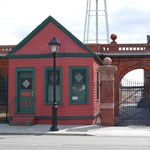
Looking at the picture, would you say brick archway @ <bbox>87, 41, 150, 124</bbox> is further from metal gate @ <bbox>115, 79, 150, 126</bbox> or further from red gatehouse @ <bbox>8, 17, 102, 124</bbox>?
red gatehouse @ <bbox>8, 17, 102, 124</bbox>

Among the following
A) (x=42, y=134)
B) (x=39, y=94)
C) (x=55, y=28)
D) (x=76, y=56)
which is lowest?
(x=42, y=134)

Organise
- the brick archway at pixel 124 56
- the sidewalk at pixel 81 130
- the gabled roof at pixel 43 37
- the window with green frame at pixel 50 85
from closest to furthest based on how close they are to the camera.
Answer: the sidewalk at pixel 81 130, the window with green frame at pixel 50 85, the gabled roof at pixel 43 37, the brick archway at pixel 124 56

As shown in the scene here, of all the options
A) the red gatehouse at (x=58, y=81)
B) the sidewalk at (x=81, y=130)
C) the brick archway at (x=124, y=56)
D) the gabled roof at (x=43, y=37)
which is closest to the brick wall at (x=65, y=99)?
the red gatehouse at (x=58, y=81)

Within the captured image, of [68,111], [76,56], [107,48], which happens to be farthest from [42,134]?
[107,48]

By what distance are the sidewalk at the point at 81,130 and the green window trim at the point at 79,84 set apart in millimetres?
1629

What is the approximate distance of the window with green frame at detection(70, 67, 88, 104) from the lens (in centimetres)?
2109

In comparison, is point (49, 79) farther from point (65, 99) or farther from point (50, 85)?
point (65, 99)

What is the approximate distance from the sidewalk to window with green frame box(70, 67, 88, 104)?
1.64 m

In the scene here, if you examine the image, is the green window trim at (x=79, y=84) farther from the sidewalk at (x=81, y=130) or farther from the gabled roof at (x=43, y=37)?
the sidewalk at (x=81, y=130)

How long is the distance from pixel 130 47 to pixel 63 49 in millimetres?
8819

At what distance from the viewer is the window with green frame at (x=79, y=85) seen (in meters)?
21.1

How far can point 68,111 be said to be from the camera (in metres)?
21.0

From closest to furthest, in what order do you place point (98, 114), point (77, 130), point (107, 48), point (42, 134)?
1. point (42, 134)
2. point (77, 130)
3. point (98, 114)
4. point (107, 48)

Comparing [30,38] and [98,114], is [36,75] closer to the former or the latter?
[30,38]
